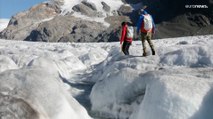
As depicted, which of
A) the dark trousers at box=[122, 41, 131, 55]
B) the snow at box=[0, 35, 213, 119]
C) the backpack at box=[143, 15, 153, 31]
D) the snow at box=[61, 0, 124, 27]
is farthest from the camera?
the snow at box=[61, 0, 124, 27]

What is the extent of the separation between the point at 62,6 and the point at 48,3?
5141 millimetres

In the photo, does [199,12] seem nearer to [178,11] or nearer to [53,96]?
[178,11]

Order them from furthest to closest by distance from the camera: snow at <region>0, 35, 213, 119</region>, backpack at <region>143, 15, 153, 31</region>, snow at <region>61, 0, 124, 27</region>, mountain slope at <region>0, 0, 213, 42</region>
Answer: snow at <region>61, 0, 124, 27</region> → mountain slope at <region>0, 0, 213, 42</region> → backpack at <region>143, 15, 153, 31</region> → snow at <region>0, 35, 213, 119</region>

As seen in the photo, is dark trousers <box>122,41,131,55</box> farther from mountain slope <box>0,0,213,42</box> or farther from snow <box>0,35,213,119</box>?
mountain slope <box>0,0,213,42</box>

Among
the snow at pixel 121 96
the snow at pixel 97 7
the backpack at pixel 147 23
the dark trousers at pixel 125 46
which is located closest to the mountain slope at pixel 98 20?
the snow at pixel 97 7

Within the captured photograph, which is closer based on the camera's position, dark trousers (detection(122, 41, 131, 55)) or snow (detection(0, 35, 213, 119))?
snow (detection(0, 35, 213, 119))

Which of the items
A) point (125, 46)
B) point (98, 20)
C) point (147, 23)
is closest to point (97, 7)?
point (98, 20)

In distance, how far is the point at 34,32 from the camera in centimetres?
12356

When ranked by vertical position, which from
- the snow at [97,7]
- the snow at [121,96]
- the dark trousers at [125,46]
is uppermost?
the snow at [121,96]

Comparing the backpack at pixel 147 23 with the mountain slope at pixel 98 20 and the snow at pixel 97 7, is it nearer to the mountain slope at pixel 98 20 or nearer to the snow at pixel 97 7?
the mountain slope at pixel 98 20

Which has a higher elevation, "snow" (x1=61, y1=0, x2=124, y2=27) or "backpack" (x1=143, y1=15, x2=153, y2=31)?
"backpack" (x1=143, y1=15, x2=153, y2=31)

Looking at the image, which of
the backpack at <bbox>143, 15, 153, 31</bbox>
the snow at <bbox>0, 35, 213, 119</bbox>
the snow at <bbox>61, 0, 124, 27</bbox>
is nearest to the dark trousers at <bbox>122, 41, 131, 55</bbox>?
the backpack at <bbox>143, 15, 153, 31</bbox>

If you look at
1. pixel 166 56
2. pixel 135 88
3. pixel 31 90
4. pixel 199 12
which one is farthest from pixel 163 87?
pixel 199 12

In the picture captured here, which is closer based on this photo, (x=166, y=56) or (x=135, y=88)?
(x=135, y=88)
